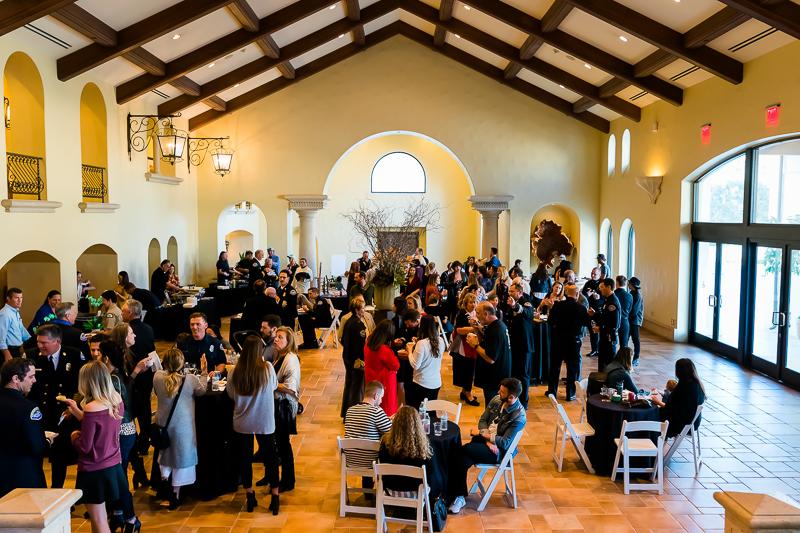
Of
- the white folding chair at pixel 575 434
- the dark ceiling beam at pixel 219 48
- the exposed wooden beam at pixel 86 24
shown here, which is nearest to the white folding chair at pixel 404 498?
the white folding chair at pixel 575 434

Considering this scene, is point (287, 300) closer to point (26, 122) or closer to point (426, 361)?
point (426, 361)

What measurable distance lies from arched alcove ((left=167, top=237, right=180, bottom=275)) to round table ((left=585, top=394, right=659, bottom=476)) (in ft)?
38.7

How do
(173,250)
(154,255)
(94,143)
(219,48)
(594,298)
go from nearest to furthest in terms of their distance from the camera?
(594,298) → (94,143) → (219,48) → (154,255) → (173,250)

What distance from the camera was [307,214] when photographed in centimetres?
1641

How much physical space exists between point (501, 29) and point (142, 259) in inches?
349

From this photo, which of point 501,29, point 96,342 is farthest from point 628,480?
point 501,29

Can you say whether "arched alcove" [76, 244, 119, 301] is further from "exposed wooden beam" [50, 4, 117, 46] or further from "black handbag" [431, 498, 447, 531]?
"black handbag" [431, 498, 447, 531]

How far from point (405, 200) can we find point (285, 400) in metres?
14.6

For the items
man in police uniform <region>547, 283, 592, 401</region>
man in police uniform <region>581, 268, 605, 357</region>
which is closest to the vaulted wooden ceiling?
man in police uniform <region>581, 268, 605, 357</region>

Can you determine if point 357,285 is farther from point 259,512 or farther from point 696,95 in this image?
point 696,95

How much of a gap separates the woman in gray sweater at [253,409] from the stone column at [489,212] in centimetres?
1182

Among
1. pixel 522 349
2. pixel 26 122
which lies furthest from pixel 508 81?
pixel 26 122

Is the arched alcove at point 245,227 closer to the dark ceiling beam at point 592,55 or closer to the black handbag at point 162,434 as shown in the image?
the dark ceiling beam at point 592,55

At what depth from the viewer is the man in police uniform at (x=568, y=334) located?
26.2ft
